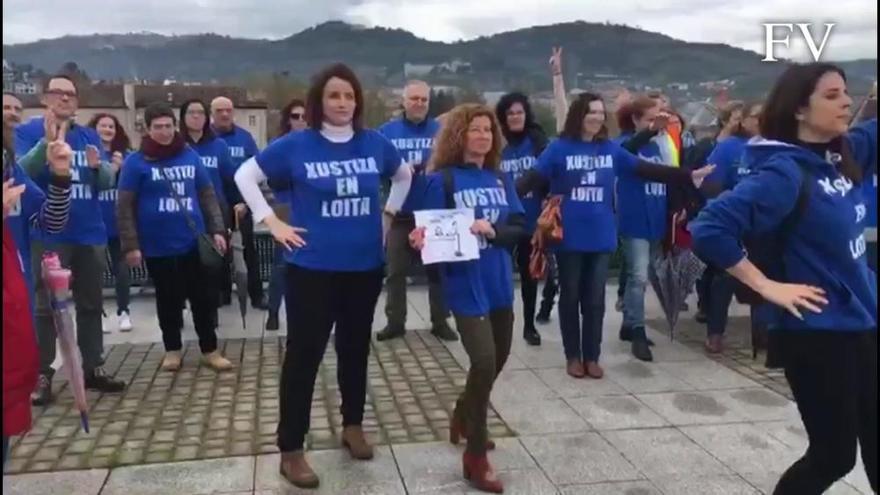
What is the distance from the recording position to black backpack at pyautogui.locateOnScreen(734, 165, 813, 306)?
3033 millimetres

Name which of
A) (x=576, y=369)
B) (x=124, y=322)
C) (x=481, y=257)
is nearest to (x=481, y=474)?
(x=481, y=257)

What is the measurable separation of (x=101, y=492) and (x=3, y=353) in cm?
186

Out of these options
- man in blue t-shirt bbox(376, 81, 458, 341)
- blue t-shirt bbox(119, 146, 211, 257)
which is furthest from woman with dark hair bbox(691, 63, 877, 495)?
blue t-shirt bbox(119, 146, 211, 257)

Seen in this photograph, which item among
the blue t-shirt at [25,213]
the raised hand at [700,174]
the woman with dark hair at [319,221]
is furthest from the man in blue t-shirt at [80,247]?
the raised hand at [700,174]

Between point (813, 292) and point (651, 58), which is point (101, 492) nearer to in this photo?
point (813, 292)

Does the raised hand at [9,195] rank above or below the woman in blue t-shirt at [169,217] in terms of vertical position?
above

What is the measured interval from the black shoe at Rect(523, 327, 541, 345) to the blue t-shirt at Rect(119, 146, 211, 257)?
9.05 feet

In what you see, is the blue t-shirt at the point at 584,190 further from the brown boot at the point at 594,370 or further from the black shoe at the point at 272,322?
the black shoe at the point at 272,322

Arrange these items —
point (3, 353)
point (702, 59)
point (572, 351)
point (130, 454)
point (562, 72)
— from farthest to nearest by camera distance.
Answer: point (702, 59) < point (562, 72) < point (572, 351) < point (130, 454) < point (3, 353)

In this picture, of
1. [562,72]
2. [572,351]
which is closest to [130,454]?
[572,351]

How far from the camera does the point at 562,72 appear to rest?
7781 mm

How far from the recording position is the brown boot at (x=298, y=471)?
169 inches

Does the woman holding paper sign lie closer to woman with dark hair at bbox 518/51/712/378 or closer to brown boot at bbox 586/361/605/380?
woman with dark hair at bbox 518/51/712/378

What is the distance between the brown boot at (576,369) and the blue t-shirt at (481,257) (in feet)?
6.49
